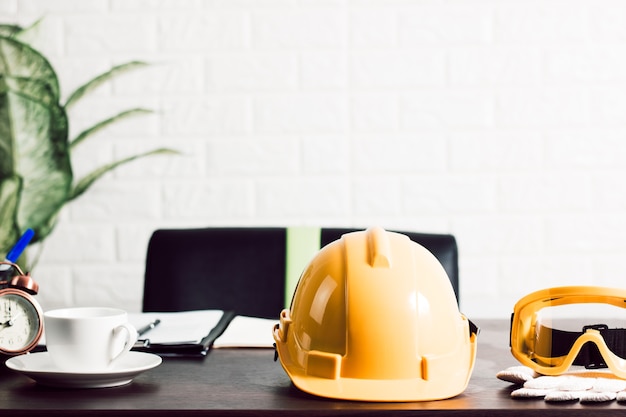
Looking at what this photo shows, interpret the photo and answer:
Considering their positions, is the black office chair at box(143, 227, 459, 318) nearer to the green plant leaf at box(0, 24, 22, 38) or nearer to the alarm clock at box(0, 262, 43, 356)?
the alarm clock at box(0, 262, 43, 356)

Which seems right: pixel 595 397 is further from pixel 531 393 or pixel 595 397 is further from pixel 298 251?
pixel 298 251

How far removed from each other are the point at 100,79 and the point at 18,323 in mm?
1139

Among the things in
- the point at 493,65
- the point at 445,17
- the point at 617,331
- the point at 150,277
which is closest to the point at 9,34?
the point at 150,277

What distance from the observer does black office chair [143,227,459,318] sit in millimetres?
1523

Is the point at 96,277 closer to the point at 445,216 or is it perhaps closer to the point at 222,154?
the point at 222,154

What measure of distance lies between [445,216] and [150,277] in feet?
2.74

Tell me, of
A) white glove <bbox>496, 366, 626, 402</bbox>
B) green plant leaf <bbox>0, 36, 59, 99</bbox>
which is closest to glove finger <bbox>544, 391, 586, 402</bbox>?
white glove <bbox>496, 366, 626, 402</bbox>

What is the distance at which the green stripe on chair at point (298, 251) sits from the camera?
1.53 metres

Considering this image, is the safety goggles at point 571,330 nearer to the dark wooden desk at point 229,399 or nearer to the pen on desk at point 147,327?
the dark wooden desk at point 229,399

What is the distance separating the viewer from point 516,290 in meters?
1.96

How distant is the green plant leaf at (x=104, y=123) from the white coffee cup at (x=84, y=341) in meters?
1.19

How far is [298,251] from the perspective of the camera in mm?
1550

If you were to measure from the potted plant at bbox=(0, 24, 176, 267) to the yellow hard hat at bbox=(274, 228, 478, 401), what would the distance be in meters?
1.25

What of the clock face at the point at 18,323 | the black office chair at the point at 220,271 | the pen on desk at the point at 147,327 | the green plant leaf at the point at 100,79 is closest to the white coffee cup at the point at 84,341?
the clock face at the point at 18,323
